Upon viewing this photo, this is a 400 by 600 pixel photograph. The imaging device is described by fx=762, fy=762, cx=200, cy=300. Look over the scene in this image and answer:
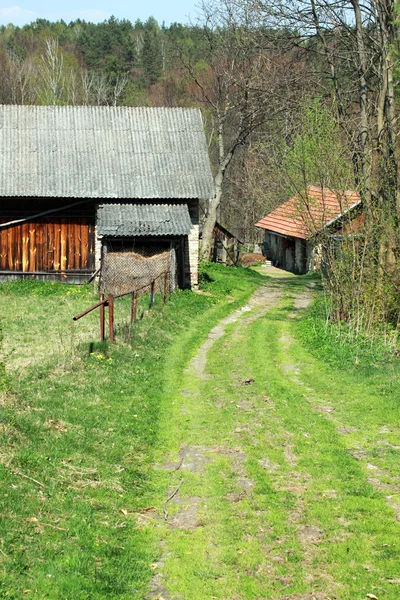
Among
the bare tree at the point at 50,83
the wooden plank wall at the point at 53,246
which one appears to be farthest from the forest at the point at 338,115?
the bare tree at the point at 50,83

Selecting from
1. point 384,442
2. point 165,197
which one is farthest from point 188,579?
point 165,197

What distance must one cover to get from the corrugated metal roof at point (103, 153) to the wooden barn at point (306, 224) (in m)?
4.40

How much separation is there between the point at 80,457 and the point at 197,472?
153 cm

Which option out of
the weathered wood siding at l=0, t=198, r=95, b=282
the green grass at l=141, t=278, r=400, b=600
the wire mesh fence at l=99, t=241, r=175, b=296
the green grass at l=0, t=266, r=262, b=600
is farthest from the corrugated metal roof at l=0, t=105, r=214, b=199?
the green grass at l=141, t=278, r=400, b=600

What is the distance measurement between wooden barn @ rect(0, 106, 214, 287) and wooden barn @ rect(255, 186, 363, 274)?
12.9 ft

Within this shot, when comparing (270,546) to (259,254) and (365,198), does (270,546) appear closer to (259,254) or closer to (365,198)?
(365,198)

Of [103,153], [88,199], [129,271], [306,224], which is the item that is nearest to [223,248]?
[103,153]

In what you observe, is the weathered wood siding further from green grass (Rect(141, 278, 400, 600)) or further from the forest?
green grass (Rect(141, 278, 400, 600))

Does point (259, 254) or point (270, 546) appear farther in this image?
point (259, 254)

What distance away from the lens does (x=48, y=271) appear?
2778 centimetres

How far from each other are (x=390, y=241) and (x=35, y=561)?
45.1ft

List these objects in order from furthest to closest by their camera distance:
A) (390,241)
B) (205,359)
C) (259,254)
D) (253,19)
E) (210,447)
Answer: (259,254)
(253,19)
(390,241)
(205,359)
(210,447)

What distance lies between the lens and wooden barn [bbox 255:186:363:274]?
20.2 m

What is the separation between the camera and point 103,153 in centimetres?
2906
